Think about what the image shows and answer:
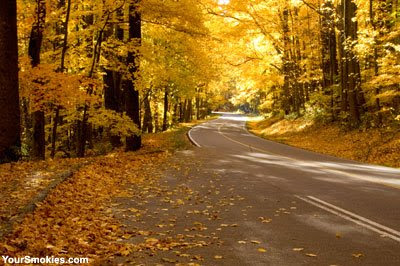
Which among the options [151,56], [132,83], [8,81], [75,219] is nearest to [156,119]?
[151,56]

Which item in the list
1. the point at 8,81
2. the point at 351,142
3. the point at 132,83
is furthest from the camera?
the point at 351,142

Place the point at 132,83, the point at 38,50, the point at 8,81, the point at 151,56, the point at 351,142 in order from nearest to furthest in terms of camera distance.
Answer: the point at 8,81 → the point at 38,50 → the point at 132,83 → the point at 151,56 → the point at 351,142

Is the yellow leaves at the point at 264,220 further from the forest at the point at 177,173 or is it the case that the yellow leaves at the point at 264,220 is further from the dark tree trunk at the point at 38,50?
the dark tree trunk at the point at 38,50

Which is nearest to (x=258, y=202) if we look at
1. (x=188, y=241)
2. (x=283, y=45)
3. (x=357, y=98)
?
(x=188, y=241)

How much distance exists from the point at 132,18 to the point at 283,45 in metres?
17.2

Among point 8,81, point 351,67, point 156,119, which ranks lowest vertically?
point 156,119

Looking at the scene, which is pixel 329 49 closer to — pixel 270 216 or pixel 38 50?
pixel 38 50

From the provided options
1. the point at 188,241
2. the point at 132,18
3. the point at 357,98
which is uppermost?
the point at 132,18

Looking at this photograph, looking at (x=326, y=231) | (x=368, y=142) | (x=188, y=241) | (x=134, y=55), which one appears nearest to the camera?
(x=188, y=241)

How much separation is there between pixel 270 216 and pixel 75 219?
12.1 ft

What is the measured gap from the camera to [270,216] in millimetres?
7930

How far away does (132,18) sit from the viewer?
18000mm

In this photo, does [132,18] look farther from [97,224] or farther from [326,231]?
[326,231]

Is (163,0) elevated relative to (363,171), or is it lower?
elevated
